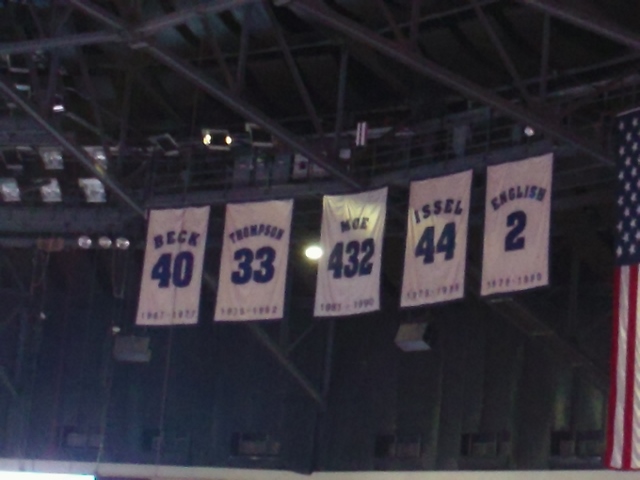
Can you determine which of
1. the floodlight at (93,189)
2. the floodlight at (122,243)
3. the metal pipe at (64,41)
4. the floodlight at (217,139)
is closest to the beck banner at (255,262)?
the floodlight at (217,139)

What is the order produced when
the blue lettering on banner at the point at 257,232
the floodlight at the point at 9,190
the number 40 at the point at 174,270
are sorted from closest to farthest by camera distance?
the blue lettering on banner at the point at 257,232
the number 40 at the point at 174,270
the floodlight at the point at 9,190

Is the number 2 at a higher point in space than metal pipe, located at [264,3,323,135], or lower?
lower

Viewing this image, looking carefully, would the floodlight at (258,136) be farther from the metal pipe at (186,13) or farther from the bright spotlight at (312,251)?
the metal pipe at (186,13)

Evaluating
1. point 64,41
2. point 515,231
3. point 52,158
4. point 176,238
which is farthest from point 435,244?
point 52,158

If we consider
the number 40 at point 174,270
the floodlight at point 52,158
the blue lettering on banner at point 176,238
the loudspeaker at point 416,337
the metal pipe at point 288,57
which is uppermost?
the metal pipe at point 288,57

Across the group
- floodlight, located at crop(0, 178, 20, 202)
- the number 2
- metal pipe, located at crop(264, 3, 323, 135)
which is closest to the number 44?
the number 2

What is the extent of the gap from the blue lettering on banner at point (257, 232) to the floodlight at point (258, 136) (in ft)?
9.64

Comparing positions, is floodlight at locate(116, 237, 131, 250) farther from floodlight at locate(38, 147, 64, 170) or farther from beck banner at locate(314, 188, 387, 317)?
beck banner at locate(314, 188, 387, 317)

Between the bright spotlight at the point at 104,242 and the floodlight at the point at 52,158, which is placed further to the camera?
the floodlight at the point at 52,158

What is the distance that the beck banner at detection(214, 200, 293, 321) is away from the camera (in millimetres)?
18594

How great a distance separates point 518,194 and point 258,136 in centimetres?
692

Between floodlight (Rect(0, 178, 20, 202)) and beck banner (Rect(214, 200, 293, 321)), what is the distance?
645 cm

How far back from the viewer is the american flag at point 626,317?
14.6 m

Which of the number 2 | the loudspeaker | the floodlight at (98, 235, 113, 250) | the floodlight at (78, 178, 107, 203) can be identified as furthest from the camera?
the floodlight at (78, 178, 107, 203)
